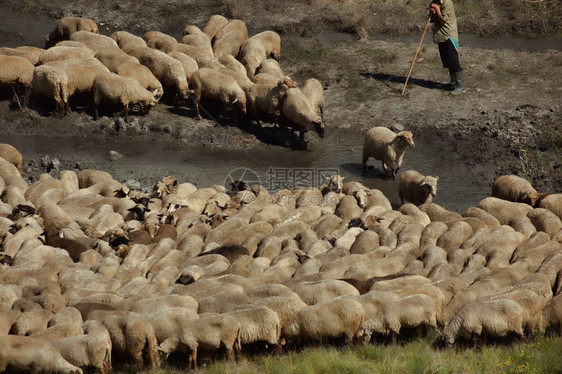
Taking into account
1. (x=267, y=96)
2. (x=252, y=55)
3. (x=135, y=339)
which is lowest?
(x=135, y=339)

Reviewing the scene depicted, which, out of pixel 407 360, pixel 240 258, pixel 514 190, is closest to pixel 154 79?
pixel 240 258

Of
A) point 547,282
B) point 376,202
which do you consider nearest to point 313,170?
point 376,202

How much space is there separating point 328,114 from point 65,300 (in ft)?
36.2

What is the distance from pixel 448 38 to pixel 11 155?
38.8 feet

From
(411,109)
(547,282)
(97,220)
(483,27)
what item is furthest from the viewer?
(483,27)

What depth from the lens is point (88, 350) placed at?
7.80 meters

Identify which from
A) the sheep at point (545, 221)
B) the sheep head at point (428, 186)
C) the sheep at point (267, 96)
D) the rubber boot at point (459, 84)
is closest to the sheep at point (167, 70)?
the sheep at point (267, 96)

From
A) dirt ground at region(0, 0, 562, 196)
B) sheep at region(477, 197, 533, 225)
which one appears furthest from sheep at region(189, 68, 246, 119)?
sheep at region(477, 197, 533, 225)

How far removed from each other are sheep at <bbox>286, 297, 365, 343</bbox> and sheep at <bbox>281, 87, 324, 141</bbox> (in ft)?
30.6

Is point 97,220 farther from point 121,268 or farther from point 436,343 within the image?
point 436,343

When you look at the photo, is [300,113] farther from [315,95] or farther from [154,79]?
[154,79]

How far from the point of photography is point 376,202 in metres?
13.8

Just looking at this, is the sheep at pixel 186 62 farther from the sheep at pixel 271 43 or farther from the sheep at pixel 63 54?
the sheep at pixel 271 43

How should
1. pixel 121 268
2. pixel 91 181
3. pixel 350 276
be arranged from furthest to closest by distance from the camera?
pixel 91 181 → pixel 121 268 → pixel 350 276
